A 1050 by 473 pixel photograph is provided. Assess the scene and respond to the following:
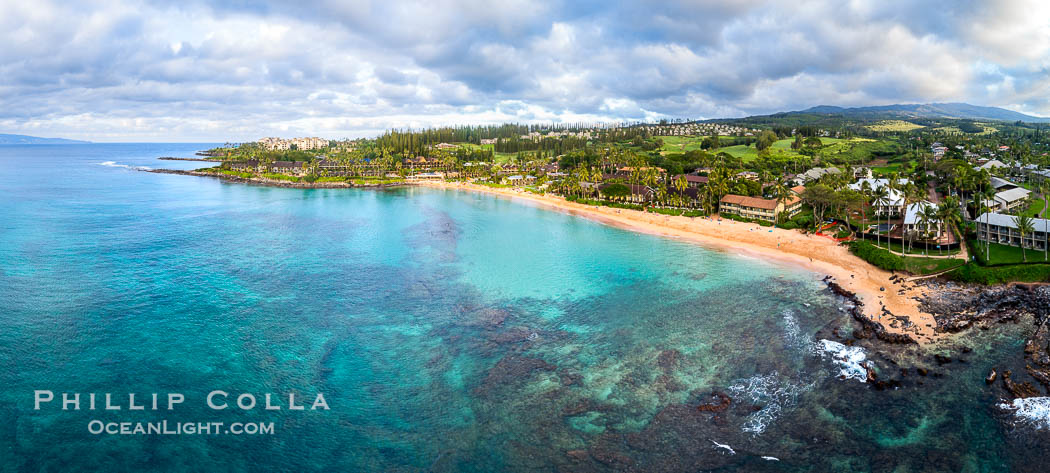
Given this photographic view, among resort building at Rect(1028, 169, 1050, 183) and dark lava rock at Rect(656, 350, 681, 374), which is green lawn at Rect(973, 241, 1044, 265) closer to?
dark lava rock at Rect(656, 350, 681, 374)

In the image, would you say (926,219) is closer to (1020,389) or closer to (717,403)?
A: (1020,389)

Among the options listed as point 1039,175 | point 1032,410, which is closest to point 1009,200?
point 1039,175

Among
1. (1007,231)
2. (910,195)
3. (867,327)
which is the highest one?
(910,195)

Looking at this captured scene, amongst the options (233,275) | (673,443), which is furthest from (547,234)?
(673,443)

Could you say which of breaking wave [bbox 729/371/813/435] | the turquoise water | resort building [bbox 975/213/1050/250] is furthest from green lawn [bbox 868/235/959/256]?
breaking wave [bbox 729/371/813/435]

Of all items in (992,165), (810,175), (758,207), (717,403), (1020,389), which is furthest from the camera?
→ (810,175)

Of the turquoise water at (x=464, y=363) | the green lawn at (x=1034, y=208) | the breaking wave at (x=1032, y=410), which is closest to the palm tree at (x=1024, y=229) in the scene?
the turquoise water at (x=464, y=363)
